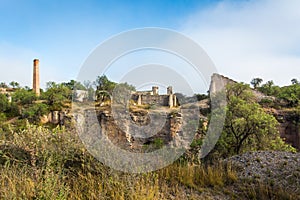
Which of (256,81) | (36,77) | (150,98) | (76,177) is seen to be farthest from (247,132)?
(36,77)

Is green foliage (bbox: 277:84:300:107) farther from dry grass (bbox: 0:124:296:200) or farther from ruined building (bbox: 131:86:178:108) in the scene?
dry grass (bbox: 0:124:296:200)

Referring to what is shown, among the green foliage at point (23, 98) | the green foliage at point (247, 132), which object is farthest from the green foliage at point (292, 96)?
the green foliage at point (23, 98)

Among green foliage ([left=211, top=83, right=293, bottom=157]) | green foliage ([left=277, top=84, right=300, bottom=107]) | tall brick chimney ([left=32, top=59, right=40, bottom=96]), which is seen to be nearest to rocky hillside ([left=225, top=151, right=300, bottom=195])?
green foliage ([left=211, top=83, right=293, bottom=157])

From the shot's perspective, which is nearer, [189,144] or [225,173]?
[225,173]

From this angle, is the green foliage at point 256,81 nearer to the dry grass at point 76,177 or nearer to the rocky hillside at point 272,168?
the rocky hillside at point 272,168

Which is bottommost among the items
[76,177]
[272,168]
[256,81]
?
[272,168]

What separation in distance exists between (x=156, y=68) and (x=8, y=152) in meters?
3.59

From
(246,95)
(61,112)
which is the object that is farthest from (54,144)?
(61,112)

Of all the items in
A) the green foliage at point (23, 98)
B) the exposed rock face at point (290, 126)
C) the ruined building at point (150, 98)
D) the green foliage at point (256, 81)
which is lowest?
the exposed rock face at point (290, 126)

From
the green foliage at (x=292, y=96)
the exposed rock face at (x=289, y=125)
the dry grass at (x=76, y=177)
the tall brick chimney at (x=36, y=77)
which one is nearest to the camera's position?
the dry grass at (x=76, y=177)

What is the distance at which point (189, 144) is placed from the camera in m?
8.55

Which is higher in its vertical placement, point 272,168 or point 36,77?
point 36,77

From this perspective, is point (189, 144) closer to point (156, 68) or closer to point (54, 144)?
point (156, 68)

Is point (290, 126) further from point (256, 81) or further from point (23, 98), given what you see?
point (23, 98)
